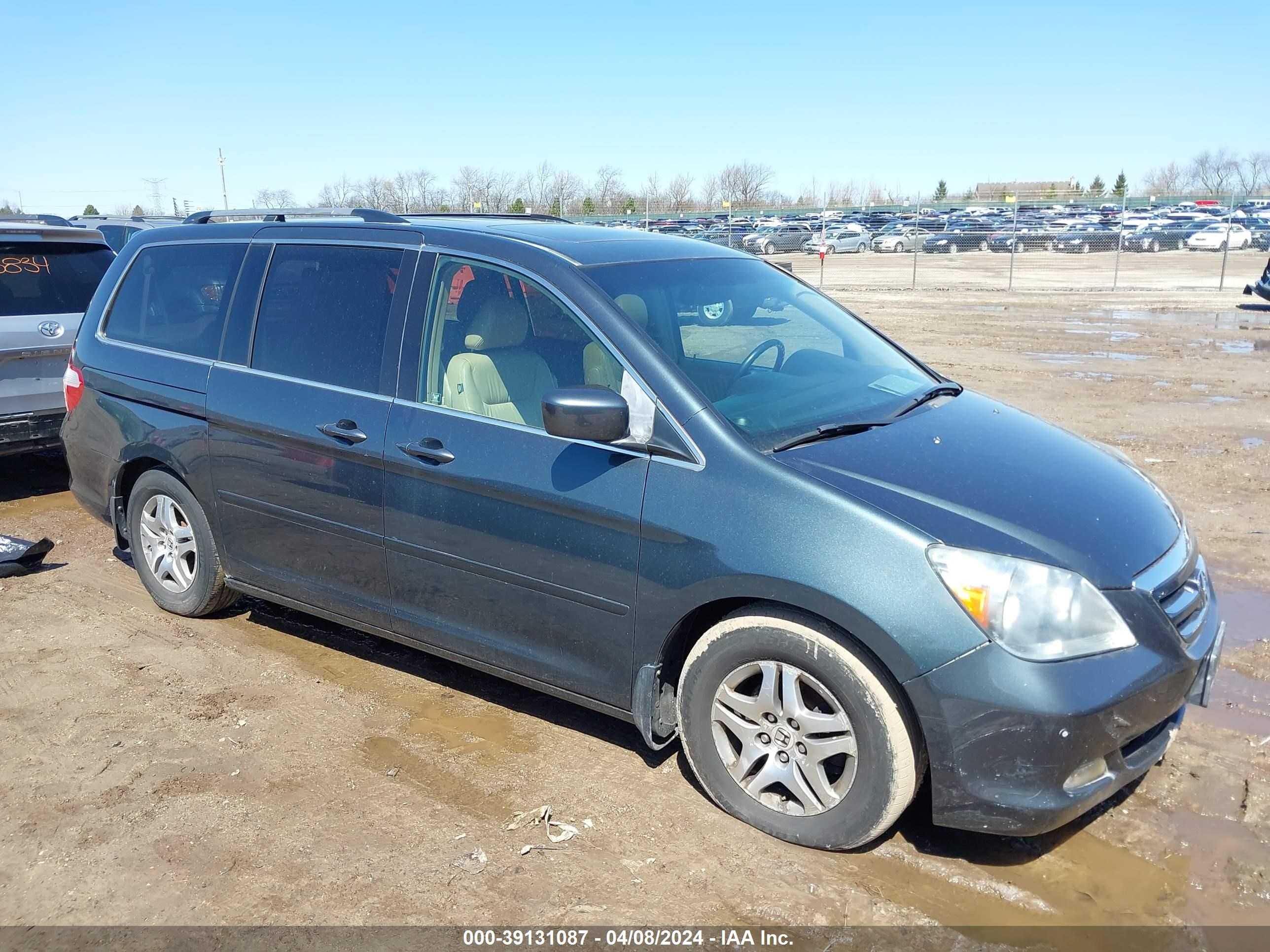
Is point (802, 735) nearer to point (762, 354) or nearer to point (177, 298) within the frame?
point (762, 354)

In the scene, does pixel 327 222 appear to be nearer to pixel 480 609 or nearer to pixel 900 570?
pixel 480 609

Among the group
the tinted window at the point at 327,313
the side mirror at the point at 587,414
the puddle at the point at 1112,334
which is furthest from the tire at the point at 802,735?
the puddle at the point at 1112,334

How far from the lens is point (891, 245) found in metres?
45.6

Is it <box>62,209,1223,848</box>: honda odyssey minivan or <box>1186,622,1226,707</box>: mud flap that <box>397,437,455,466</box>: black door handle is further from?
<box>1186,622,1226,707</box>: mud flap

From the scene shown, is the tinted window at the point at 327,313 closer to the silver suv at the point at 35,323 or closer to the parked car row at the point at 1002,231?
the silver suv at the point at 35,323

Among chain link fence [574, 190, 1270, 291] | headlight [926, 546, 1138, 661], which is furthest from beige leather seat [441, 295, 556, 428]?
chain link fence [574, 190, 1270, 291]

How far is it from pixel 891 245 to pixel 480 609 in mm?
44633

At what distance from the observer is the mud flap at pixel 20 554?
19.3ft

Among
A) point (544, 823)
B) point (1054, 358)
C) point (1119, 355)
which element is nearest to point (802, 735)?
point (544, 823)

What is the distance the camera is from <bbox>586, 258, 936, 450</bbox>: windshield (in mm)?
3637

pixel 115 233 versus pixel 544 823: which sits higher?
pixel 115 233

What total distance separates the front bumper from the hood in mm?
224

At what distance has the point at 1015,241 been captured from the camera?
30953mm

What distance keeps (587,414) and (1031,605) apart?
1.45 metres
